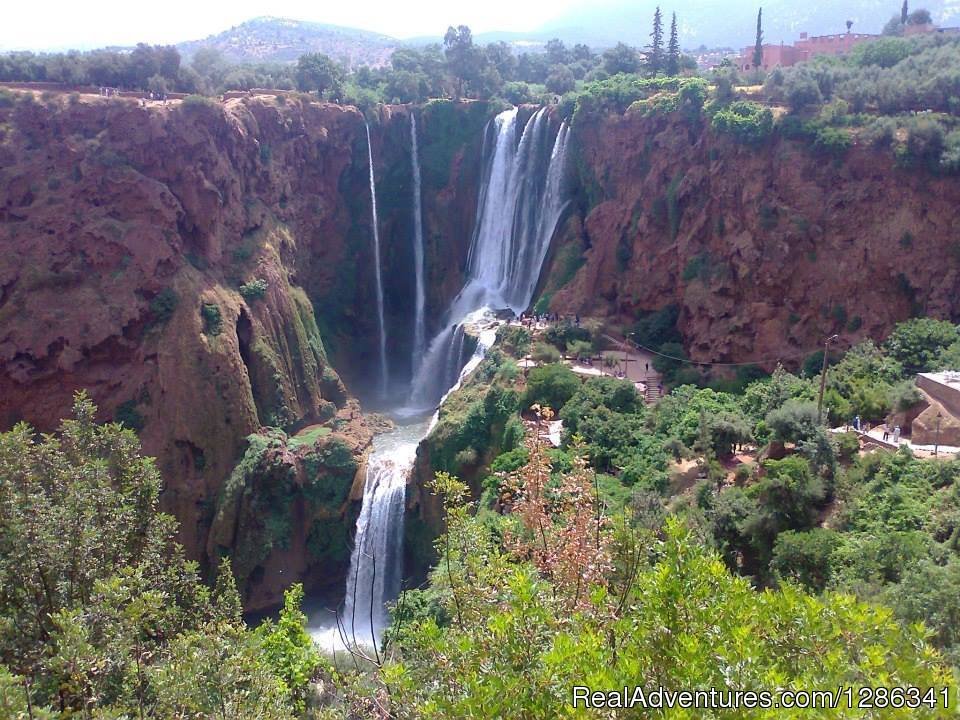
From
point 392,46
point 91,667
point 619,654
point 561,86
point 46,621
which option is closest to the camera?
point 619,654

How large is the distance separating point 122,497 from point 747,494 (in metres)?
13.1

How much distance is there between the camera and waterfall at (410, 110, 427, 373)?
42125 millimetres

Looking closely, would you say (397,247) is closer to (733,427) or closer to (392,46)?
(733,427)

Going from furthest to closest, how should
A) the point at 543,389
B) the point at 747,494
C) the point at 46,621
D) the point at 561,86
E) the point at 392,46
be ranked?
1. the point at 392,46
2. the point at 561,86
3. the point at 543,389
4. the point at 747,494
5. the point at 46,621

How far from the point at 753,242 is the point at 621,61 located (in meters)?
27.3

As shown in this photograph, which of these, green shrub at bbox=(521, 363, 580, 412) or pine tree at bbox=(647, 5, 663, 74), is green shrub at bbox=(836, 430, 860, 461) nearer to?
green shrub at bbox=(521, 363, 580, 412)

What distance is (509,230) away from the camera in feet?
129

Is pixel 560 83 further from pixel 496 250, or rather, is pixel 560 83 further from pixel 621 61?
pixel 496 250

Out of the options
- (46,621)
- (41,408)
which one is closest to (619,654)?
(46,621)

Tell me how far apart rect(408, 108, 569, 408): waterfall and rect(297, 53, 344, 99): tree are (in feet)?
36.2

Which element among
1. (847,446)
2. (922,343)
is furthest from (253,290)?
(922,343)

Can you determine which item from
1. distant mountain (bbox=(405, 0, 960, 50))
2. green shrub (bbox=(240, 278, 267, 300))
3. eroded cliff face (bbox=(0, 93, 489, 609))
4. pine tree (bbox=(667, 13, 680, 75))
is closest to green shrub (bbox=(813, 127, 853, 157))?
eroded cliff face (bbox=(0, 93, 489, 609))

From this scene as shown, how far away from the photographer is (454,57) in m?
55.6

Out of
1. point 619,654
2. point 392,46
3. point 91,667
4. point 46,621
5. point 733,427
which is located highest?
point 392,46
